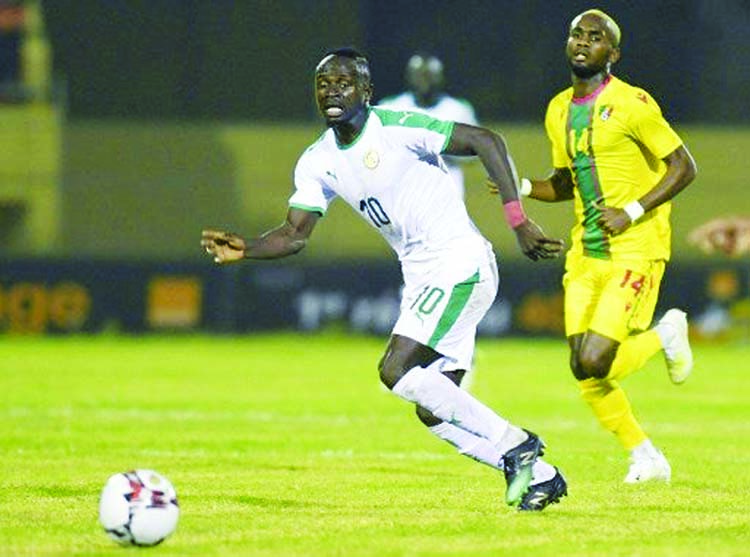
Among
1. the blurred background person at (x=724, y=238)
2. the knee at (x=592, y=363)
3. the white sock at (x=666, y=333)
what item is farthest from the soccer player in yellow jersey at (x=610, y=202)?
the blurred background person at (x=724, y=238)

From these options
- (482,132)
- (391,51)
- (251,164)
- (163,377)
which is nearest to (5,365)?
(163,377)

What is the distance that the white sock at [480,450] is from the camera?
8977 millimetres

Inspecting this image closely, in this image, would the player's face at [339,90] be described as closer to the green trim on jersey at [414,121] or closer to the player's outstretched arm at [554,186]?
the green trim on jersey at [414,121]

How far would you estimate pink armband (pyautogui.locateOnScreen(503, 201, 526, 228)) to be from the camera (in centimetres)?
882

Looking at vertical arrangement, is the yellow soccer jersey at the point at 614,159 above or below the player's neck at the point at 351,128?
below

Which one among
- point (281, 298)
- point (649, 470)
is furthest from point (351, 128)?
point (281, 298)

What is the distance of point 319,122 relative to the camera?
2811 centimetres

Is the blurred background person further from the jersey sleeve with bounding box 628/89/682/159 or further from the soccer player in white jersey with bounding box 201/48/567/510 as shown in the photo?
the soccer player in white jersey with bounding box 201/48/567/510

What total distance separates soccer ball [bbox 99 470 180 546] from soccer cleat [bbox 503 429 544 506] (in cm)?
179

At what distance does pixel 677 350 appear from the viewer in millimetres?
11352

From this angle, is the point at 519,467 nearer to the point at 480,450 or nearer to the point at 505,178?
the point at 480,450

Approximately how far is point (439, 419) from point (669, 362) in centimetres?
258

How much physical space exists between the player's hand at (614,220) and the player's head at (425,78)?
635 centimetres

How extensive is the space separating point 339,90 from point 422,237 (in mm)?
824
